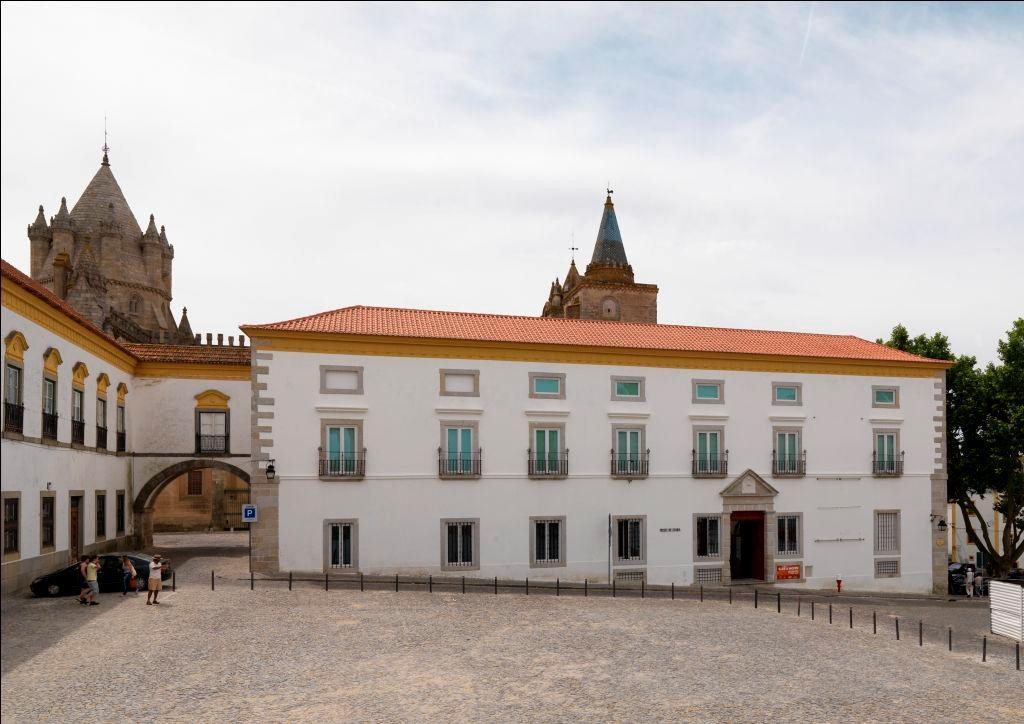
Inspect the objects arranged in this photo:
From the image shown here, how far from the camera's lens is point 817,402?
35156 millimetres

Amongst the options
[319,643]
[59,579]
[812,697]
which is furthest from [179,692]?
[812,697]

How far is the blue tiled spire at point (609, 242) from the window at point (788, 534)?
3311cm

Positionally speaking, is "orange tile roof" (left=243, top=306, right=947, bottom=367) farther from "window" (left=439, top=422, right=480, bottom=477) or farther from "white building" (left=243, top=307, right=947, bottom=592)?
"window" (left=439, top=422, right=480, bottom=477)

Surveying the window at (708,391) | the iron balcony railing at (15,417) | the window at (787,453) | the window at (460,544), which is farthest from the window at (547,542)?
the iron balcony railing at (15,417)

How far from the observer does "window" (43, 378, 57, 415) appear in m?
24.3

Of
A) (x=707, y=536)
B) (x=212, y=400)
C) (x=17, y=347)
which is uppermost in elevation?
(x=17, y=347)

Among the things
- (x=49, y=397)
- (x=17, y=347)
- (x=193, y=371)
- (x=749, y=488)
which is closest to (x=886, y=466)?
(x=749, y=488)

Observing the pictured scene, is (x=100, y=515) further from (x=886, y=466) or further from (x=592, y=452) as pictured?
(x=886, y=466)

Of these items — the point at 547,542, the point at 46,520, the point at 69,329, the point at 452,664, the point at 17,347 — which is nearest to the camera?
the point at 452,664

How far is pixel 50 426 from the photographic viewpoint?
24.6m

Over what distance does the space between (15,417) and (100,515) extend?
10527 millimetres

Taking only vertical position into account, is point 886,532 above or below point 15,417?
below

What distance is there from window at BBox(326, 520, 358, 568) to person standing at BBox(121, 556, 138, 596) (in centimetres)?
674

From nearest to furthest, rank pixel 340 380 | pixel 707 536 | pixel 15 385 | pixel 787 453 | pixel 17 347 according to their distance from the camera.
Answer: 1. pixel 17 347
2. pixel 15 385
3. pixel 340 380
4. pixel 707 536
5. pixel 787 453
